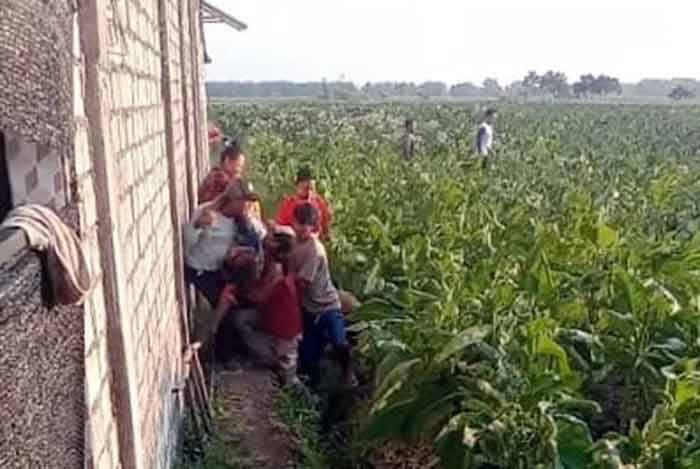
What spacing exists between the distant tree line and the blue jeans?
3335 inches

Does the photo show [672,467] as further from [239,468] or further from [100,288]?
[239,468]

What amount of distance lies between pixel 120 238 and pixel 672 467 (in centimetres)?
200

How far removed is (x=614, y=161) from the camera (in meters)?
21.0

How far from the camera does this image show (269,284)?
7.47 m

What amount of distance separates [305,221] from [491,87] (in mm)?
122355

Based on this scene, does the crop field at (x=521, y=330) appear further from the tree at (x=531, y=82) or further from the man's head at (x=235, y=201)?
the tree at (x=531, y=82)

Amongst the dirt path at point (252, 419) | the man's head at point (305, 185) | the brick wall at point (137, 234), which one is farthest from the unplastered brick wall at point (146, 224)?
the man's head at point (305, 185)

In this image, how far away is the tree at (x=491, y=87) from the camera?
124969 mm

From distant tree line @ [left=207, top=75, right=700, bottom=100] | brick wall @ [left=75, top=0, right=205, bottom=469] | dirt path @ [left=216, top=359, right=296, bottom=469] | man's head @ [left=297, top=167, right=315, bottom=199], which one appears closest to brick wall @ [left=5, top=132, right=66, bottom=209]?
brick wall @ [left=75, top=0, right=205, bottom=469]

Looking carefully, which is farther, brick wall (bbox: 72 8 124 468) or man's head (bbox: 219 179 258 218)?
man's head (bbox: 219 179 258 218)

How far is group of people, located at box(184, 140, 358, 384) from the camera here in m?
7.32

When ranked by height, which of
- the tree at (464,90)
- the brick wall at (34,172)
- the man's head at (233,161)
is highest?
the brick wall at (34,172)

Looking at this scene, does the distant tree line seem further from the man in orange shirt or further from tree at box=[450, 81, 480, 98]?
the man in orange shirt

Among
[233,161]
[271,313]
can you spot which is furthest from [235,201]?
[233,161]
